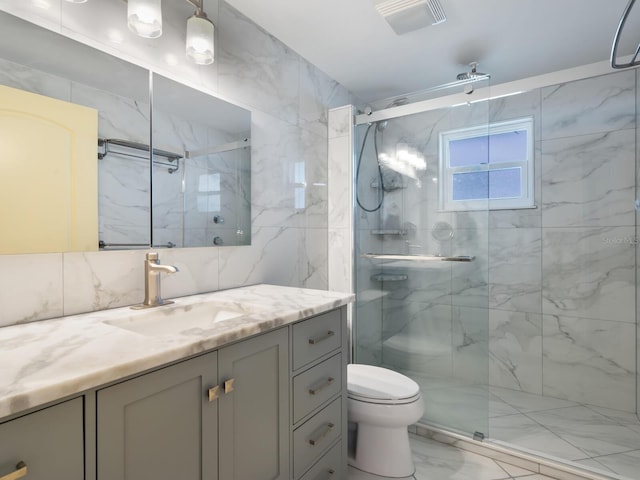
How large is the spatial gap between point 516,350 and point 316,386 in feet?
6.62

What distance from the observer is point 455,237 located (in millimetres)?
2170

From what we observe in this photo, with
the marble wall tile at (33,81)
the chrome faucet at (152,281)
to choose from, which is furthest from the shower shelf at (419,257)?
the marble wall tile at (33,81)

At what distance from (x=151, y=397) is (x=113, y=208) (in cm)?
78

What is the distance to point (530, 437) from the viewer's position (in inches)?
80.2

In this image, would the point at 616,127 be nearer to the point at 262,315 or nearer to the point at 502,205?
the point at 502,205

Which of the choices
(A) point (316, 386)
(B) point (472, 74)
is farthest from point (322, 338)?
(B) point (472, 74)

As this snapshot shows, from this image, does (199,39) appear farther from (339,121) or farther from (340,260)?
(340,260)

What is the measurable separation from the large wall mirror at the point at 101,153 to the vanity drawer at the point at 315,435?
0.89 m

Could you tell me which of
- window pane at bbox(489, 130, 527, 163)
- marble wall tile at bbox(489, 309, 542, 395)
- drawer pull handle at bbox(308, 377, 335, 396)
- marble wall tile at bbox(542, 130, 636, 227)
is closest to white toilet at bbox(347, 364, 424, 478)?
drawer pull handle at bbox(308, 377, 335, 396)

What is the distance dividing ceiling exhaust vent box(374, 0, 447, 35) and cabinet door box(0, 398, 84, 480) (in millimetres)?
1978

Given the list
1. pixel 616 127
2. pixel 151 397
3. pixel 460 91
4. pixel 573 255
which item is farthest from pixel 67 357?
pixel 616 127

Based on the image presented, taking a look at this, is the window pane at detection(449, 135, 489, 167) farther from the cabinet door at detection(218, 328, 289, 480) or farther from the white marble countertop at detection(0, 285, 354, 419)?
the cabinet door at detection(218, 328, 289, 480)

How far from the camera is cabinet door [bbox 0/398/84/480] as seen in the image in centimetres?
60

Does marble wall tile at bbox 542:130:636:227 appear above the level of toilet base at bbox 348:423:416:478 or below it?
above
